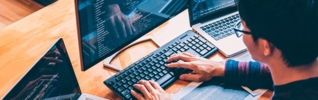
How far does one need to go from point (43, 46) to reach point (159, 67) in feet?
1.44

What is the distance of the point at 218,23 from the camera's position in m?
1.48

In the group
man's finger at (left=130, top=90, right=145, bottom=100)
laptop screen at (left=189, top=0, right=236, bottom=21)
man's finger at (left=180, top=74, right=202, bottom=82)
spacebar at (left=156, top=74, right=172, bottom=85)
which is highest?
laptop screen at (left=189, top=0, right=236, bottom=21)

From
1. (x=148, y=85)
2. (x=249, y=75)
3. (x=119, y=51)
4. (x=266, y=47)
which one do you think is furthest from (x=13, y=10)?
(x=266, y=47)

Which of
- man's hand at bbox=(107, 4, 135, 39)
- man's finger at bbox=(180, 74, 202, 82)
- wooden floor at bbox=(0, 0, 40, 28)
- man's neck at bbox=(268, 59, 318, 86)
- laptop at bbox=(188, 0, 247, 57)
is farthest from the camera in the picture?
wooden floor at bbox=(0, 0, 40, 28)

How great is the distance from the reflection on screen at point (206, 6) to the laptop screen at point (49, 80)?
0.51 meters

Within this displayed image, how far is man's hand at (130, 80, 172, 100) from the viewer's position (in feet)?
3.92

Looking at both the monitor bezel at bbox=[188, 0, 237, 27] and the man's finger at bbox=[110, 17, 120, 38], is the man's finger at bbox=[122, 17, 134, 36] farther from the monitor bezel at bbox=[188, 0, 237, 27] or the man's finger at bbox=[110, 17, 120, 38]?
the monitor bezel at bbox=[188, 0, 237, 27]

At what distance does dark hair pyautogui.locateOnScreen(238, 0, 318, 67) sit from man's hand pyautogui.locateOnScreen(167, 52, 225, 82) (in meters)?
0.30

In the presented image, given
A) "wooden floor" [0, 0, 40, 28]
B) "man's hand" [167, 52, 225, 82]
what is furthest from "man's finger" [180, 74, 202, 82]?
"wooden floor" [0, 0, 40, 28]

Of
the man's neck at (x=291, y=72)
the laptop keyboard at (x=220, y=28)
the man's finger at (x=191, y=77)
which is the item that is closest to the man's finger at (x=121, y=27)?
the man's finger at (x=191, y=77)

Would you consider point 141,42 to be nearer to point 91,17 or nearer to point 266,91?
point 91,17

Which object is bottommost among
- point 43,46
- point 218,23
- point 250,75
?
point 250,75

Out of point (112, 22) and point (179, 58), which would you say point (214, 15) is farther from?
point (112, 22)

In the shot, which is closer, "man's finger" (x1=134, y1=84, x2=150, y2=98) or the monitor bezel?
"man's finger" (x1=134, y1=84, x2=150, y2=98)
